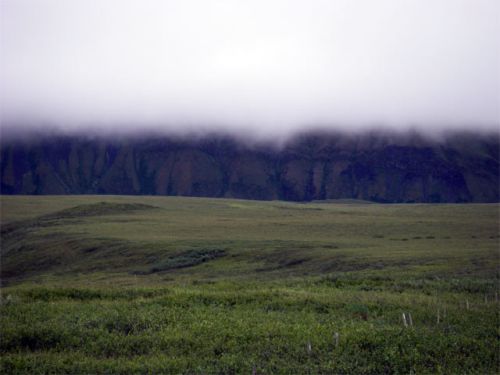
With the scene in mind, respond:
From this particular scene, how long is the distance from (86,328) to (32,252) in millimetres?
48769

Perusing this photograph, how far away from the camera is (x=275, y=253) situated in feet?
163

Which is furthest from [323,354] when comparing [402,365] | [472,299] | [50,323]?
[472,299]

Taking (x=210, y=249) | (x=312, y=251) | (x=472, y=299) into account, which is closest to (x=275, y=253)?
(x=312, y=251)

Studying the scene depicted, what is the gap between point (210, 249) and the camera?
5341cm

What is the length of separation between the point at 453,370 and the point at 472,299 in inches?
468

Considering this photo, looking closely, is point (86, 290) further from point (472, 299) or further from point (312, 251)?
point (312, 251)

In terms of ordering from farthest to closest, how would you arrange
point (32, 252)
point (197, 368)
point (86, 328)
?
1. point (32, 252)
2. point (86, 328)
3. point (197, 368)

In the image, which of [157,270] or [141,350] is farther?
[157,270]

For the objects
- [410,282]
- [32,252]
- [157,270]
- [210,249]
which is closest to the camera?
[410,282]

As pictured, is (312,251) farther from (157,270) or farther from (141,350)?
(141,350)

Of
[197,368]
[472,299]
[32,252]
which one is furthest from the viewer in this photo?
[32,252]

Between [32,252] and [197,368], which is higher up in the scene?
[197,368]

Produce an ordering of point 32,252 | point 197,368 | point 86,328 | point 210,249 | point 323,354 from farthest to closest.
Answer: point 32,252 → point 210,249 → point 86,328 → point 323,354 → point 197,368

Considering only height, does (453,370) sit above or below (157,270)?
above
